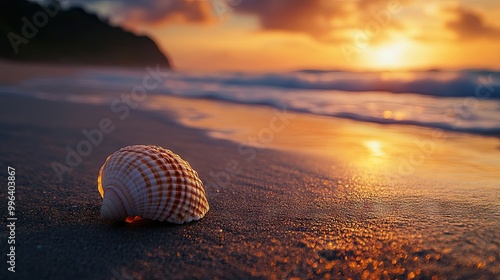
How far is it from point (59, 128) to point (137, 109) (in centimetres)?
268

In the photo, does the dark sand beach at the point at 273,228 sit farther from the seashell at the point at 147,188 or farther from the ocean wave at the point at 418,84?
the ocean wave at the point at 418,84

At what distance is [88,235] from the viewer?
2.07m

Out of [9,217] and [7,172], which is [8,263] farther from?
[7,172]

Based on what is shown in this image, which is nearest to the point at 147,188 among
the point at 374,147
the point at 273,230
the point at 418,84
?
the point at 273,230

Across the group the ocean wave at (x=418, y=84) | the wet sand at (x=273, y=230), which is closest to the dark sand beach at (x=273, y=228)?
the wet sand at (x=273, y=230)

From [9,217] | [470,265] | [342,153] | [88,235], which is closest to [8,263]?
[88,235]

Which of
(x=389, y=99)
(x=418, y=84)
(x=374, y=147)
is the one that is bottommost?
(x=374, y=147)

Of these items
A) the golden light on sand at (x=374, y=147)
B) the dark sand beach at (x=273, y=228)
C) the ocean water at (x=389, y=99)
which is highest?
the ocean water at (x=389, y=99)

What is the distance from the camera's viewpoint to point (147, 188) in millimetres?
2137

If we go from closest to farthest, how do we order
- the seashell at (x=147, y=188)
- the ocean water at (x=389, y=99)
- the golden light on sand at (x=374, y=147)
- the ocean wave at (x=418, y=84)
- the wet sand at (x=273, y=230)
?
the wet sand at (x=273, y=230) < the seashell at (x=147, y=188) < the golden light on sand at (x=374, y=147) < the ocean water at (x=389, y=99) < the ocean wave at (x=418, y=84)

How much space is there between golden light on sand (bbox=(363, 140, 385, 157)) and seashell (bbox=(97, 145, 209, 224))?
8.70 feet

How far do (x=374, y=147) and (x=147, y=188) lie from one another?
3.23 meters

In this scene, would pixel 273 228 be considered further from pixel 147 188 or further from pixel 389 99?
pixel 389 99

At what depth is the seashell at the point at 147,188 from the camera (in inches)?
84.1
